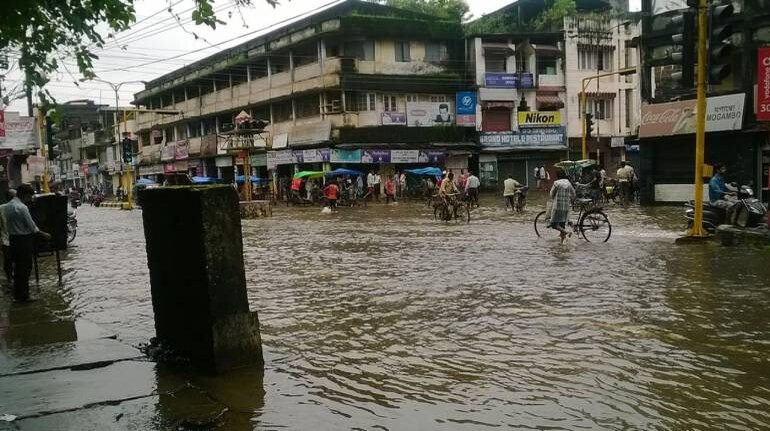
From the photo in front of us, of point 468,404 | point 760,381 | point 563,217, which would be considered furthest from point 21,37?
point 563,217

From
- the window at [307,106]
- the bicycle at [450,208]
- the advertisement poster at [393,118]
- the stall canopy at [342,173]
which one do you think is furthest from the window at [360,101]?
the bicycle at [450,208]

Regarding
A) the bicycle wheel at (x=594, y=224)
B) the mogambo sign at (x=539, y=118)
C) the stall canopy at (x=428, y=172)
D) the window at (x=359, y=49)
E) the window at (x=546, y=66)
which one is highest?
the window at (x=359, y=49)

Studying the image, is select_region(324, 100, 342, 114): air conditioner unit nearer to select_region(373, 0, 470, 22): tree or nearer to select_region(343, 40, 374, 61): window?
select_region(343, 40, 374, 61): window

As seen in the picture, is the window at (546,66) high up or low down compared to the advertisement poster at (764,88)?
up

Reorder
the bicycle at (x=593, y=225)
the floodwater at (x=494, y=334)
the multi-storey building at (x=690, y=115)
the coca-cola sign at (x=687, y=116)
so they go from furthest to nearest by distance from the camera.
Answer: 1. the coca-cola sign at (x=687, y=116)
2. the multi-storey building at (x=690, y=115)
3. the bicycle at (x=593, y=225)
4. the floodwater at (x=494, y=334)

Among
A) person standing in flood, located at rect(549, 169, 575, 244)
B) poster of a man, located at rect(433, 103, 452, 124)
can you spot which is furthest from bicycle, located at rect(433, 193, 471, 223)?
poster of a man, located at rect(433, 103, 452, 124)

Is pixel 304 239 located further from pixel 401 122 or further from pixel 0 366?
pixel 401 122

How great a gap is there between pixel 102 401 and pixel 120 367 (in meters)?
0.95

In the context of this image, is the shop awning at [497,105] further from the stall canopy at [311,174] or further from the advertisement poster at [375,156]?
the stall canopy at [311,174]

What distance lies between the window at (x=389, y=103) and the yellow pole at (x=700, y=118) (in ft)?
90.4

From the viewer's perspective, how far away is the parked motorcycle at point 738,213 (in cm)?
1373

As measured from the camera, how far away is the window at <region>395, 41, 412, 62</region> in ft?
131

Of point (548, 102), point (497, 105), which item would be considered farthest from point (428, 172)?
point (548, 102)

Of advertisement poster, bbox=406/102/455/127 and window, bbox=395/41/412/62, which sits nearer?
window, bbox=395/41/412/62
